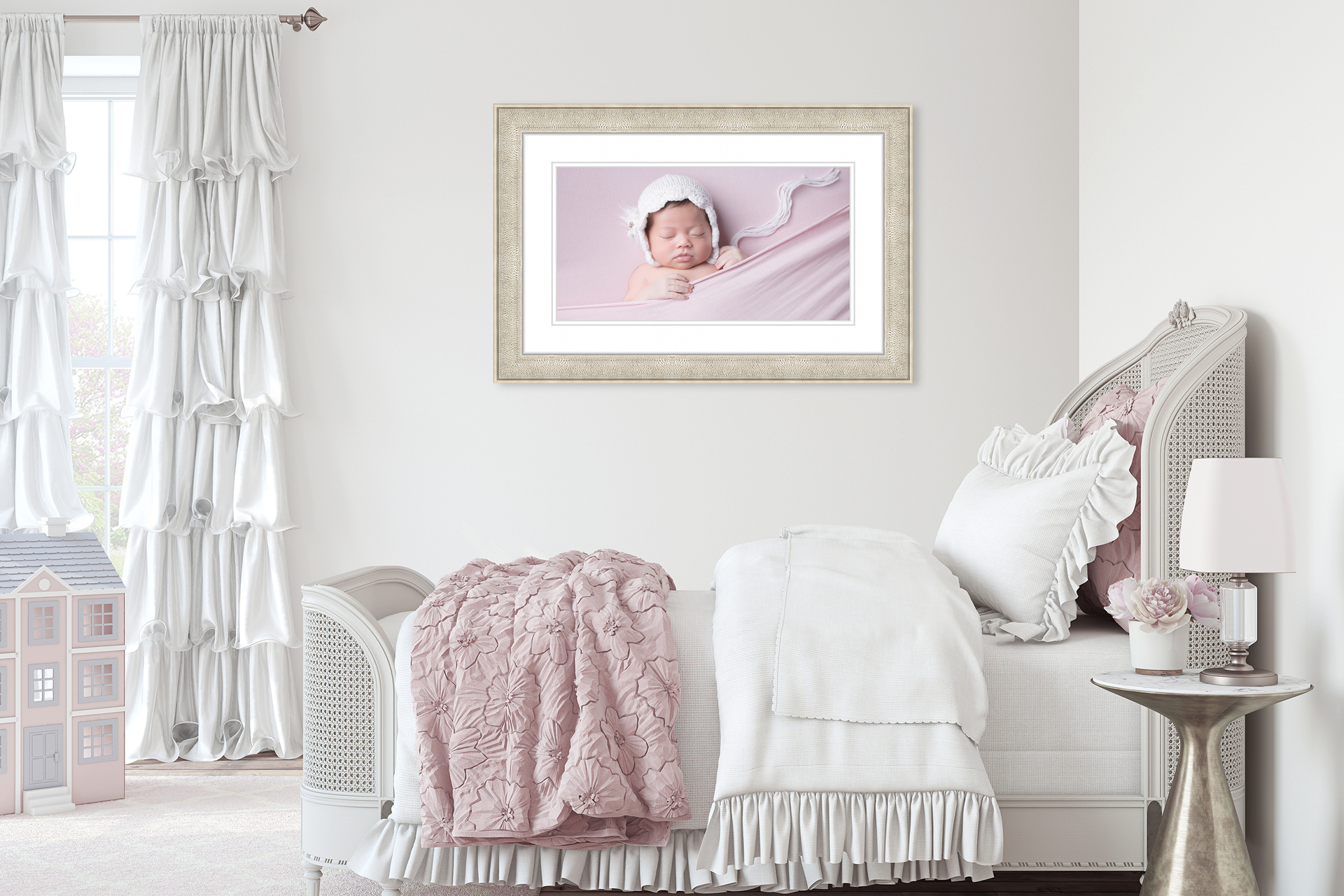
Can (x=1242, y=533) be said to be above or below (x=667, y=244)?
below

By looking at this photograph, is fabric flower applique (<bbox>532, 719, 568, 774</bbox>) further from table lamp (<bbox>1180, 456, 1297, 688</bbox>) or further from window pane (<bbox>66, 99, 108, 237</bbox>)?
window pane (<bbox>66, 99, 108, 237</bbox>)

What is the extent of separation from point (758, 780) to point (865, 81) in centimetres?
266

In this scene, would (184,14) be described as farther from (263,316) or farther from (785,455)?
(785,455)

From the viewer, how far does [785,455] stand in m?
3.52

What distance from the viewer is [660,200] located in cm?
350

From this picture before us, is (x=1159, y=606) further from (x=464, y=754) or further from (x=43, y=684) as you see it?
(x=43, y=684)

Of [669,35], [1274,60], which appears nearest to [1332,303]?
[1274,60]

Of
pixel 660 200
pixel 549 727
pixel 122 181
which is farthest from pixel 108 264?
pixel 549 727

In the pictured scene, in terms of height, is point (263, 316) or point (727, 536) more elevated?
point (263, 316)

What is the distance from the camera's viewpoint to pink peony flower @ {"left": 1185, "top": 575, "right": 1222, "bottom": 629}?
76.6 inches

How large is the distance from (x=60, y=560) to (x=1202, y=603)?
316 centimetres

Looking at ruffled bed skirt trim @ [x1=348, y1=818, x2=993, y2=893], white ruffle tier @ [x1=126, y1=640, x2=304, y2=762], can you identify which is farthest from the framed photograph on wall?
ruffled bed skirt trim @ [x1=348, y1=818, x2=993, y2=893]

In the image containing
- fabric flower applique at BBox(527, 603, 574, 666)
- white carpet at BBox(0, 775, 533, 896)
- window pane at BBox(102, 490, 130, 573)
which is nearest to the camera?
fabric flower applique at BBox(527, 603, 574, 666)

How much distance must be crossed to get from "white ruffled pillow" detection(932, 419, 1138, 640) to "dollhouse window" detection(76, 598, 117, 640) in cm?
254
